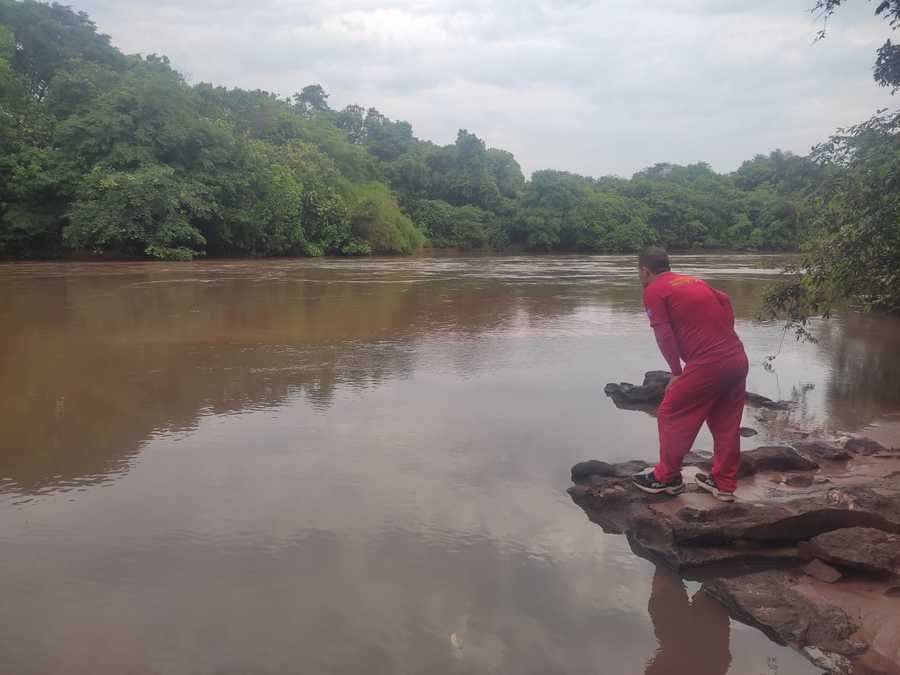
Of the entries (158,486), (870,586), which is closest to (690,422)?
(870,586)

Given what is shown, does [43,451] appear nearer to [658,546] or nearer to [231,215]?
[658,546]

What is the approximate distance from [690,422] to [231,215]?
33506 millimetres

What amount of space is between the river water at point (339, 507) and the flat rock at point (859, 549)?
681mm

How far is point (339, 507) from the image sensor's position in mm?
4098

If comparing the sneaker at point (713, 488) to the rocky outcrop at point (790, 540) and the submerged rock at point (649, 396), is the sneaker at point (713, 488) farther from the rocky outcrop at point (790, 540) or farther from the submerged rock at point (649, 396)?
the submerged rock at point (649, 396)

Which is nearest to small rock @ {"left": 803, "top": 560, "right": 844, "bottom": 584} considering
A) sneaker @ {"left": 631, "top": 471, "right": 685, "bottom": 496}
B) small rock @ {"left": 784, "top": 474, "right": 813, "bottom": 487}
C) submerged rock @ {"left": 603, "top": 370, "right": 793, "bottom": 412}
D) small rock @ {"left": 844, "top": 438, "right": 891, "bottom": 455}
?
sneaker @ {"left": 631, "top": 471, "right": 685, "bottom": 496}

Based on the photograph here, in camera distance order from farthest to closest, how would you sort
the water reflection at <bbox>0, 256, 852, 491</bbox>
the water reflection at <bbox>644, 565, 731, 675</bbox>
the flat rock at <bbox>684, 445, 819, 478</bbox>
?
the water reflection at <bbox>0, 256, 852, 491</bbox> → the flat rock at <bbox>684, 445, 819, 478</bbox> → the water reflection at <bbox>644, 565, 731, 675</bbox>

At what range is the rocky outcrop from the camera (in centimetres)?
293

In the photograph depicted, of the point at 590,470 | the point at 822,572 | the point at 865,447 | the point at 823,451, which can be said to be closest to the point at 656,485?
the point at 590,470

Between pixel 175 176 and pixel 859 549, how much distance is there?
3345cm

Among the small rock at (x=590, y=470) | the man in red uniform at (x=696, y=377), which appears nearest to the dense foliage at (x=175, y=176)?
the man in red uniform at (x=696, y=377)

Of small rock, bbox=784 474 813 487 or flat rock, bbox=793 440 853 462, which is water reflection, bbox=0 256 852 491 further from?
small rock, bbox=784 474 813 487

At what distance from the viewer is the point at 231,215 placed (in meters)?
34.2

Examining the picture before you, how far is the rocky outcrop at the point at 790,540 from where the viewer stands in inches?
115
